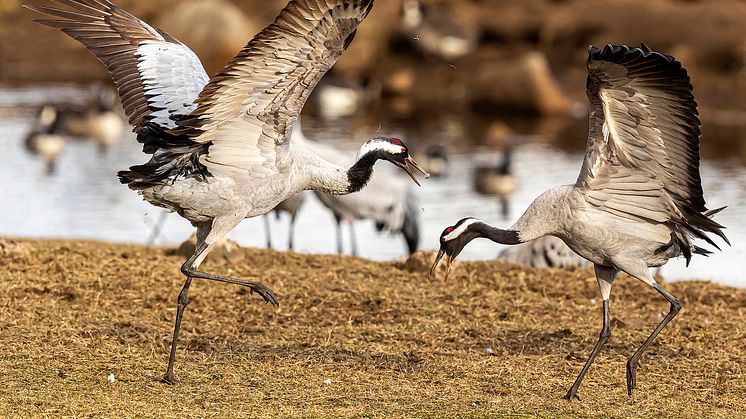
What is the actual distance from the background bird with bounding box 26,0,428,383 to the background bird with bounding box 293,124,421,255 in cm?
510

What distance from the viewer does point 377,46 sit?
89.5ft

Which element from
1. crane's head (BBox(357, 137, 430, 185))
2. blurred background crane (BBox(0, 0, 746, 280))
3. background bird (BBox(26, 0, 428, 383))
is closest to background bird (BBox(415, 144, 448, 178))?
blurred background crane (BBox(0, 0, 746, 280))

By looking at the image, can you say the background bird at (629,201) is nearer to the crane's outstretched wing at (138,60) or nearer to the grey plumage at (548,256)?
→ the crane's outstretched wing at (138,60)

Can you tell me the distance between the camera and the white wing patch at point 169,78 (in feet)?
23.5

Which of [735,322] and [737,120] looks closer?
[735,322]

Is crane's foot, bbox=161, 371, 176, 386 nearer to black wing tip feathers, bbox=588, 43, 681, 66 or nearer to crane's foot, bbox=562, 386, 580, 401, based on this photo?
crane's foot, bbox=562, 386, 580, 401

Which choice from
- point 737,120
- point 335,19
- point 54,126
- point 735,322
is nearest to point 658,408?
point 735,322

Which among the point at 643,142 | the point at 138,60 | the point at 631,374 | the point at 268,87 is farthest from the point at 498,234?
the point at 138,60

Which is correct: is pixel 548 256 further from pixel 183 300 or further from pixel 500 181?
pixel 500 181

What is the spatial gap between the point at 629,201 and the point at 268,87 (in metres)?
2.20

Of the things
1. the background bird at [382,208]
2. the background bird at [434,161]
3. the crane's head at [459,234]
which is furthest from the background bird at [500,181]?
the crane's head at [459,234]

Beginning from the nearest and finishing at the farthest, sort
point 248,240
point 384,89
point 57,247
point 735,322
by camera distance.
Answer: point 735,322, point 57,247, point 248,240, point 384,89

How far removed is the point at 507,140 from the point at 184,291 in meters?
14.2

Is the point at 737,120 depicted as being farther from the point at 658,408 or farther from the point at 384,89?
the point at 658,408
